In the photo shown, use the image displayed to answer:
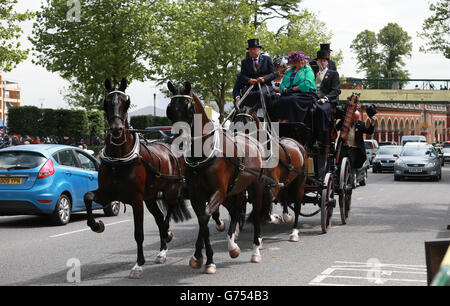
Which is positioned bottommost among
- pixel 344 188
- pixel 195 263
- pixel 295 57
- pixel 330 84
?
pixel 195 263

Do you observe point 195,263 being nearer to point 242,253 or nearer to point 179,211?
point 242,253

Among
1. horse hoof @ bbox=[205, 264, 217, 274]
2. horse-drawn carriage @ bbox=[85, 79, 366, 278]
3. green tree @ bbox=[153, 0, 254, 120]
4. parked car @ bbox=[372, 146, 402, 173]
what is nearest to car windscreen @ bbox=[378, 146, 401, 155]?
parked car @ bbox=[372, 146, 402, 173]

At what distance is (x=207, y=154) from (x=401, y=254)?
3.37 metres

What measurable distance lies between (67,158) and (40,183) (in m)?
1.17

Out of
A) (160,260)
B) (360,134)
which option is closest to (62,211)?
(160,260)

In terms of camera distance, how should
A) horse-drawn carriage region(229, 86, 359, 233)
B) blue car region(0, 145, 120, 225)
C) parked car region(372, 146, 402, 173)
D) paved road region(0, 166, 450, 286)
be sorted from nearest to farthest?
1. paved road region(0, 166, 450, 286)
2. horse-drawn carriage region(229, 86, 359, 233)
3. blue car region(0, 145, 120, 225)
4. parked car region(372, 146, 402, 173)

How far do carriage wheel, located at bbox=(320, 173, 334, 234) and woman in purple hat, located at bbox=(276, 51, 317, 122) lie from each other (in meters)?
1.28

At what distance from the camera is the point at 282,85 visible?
10352mm

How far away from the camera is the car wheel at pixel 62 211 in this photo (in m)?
11.8

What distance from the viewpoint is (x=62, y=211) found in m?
12.0

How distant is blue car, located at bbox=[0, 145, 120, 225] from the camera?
37.4 feet

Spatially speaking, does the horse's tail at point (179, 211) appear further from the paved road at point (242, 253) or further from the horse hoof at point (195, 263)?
the horse hoof at point (195, 263)

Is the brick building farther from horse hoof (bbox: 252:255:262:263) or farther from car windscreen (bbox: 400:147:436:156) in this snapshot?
horse hoof (bbox: 252:255:262:263)
